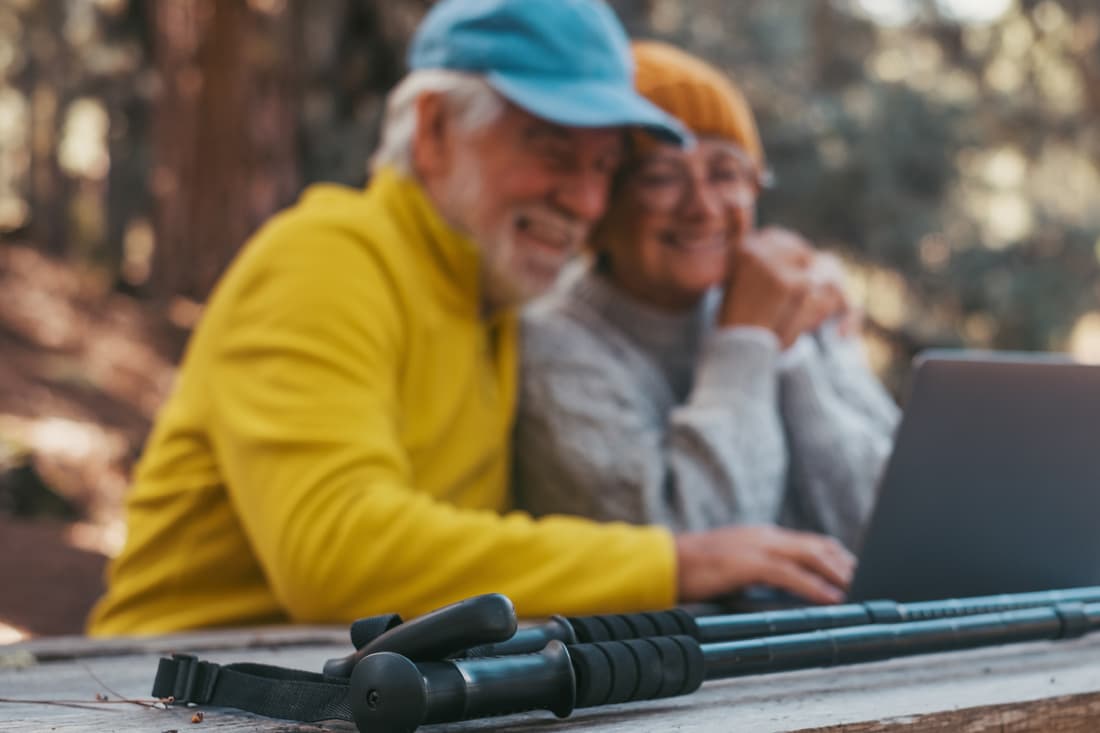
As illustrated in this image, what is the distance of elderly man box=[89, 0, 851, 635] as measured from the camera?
1721mm

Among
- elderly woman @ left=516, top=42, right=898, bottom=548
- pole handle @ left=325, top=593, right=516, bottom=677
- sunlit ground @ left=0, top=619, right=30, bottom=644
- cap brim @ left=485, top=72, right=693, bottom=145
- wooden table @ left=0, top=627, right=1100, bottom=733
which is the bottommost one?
sunlit ground @ left=0, top=619, right=30, bottom=644

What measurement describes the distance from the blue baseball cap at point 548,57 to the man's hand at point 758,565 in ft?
2.28

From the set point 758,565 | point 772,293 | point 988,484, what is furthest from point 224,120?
point 988,484

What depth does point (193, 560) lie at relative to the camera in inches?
78.7

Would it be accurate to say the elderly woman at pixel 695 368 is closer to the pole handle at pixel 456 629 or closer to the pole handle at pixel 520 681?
the pole handle at pixel 520 681

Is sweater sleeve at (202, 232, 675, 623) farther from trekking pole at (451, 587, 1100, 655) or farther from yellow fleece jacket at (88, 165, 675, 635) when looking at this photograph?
trekking pole at (451, 587, 1100, 655)

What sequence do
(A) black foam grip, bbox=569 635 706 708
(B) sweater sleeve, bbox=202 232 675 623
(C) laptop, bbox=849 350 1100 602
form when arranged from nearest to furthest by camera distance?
(A) black foam grip, bbox=569 635 706 708 → (C) laptop, bbox=849 350 1100 602 → (B) sweater sleeve, bbox=202 232 675 623

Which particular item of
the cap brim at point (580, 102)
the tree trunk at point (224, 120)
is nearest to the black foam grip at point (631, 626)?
the cap brim at point (580, 102)

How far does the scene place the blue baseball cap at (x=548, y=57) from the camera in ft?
6.61

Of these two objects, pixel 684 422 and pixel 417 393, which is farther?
pixel 684 422

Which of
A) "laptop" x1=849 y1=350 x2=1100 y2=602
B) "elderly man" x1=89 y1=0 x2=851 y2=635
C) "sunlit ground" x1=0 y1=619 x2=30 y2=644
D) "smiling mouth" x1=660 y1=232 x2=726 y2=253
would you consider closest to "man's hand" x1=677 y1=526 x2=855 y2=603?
"elderly man" x1=89 y1=0 x2=851 y2=635

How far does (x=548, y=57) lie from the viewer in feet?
6.77

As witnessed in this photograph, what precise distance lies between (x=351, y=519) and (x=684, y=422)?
75 centimetres

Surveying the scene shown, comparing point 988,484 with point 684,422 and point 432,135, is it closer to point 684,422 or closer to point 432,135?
point 684,422
